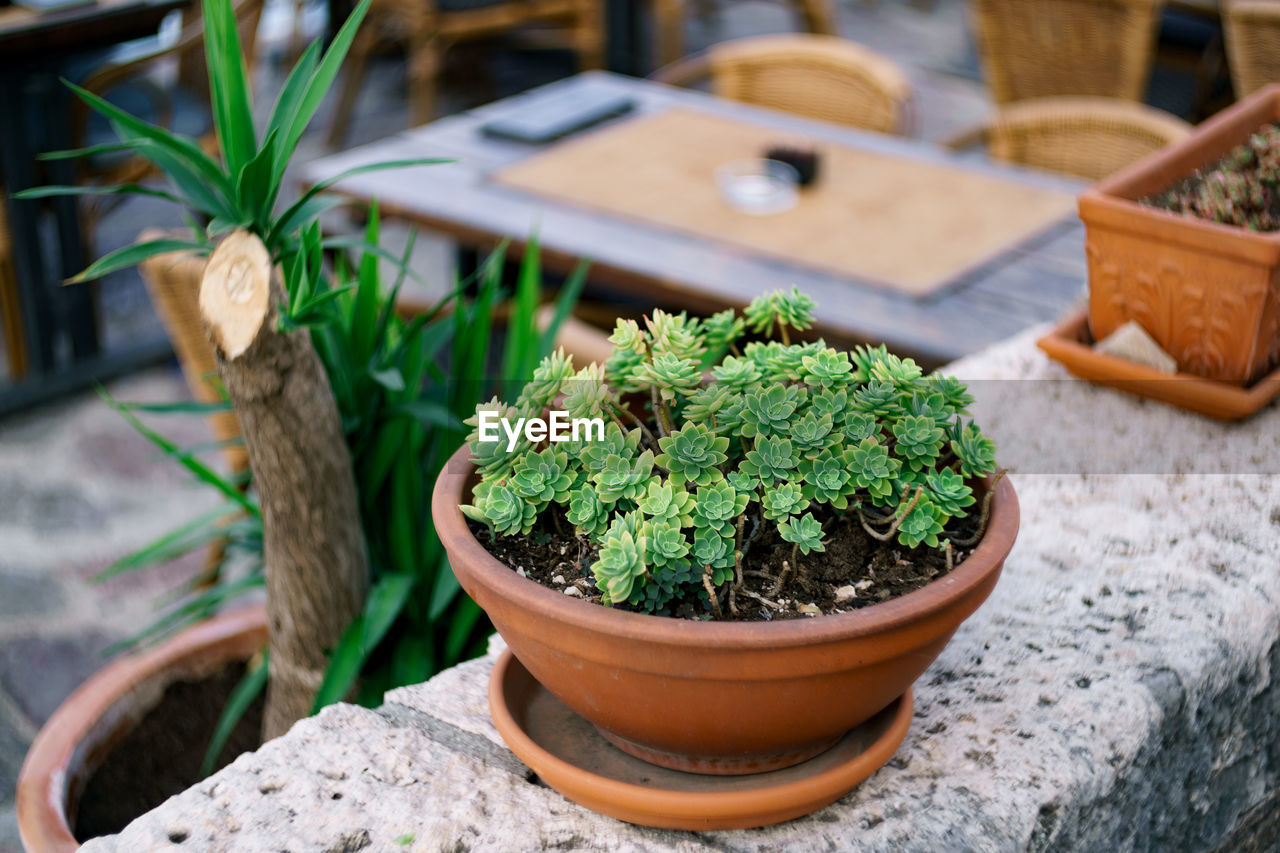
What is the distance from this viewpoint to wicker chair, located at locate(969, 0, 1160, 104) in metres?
3.38

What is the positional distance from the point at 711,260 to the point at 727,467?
1.26 meters

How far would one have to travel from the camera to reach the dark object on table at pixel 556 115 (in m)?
2.59

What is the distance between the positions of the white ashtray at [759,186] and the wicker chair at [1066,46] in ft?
5.11

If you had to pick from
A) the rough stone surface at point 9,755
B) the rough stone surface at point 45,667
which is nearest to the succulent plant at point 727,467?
the rough stone surface at point 9,755

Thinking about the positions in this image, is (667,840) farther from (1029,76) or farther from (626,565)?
(1029,76)

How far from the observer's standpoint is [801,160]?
232 cm

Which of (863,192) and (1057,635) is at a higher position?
(1057,635)

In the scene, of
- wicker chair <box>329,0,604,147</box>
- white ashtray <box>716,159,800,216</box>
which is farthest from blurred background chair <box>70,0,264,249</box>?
white ashtray <box>716,159,800,216</box>

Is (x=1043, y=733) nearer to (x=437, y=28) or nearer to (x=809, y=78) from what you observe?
(x=809, y=78)

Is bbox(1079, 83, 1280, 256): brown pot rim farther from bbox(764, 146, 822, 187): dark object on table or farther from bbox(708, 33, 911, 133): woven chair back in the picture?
bbox(708, 33, 911, 133): woven chair back

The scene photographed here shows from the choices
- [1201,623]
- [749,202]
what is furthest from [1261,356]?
[749,202]

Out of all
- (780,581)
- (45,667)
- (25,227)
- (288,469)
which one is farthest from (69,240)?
(780,581)

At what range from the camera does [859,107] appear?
3.04 metres

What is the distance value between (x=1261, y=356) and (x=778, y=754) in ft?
2.41
